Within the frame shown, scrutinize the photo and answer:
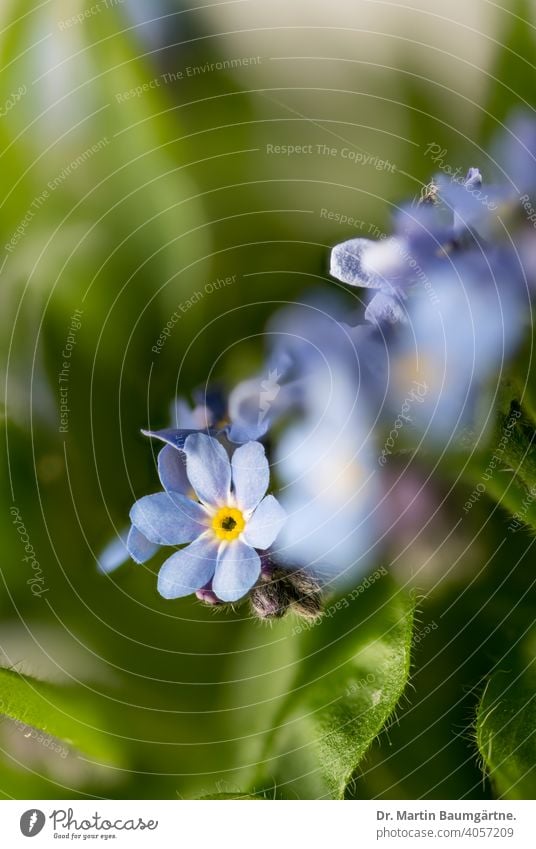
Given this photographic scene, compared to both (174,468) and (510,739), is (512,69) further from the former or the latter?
(510,739)

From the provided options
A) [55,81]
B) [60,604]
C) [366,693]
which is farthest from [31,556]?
[55,81]

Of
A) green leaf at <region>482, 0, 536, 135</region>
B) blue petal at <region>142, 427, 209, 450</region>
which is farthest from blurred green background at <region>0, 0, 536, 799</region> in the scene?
blue petal at <region>142, 427, 209, 450</region>

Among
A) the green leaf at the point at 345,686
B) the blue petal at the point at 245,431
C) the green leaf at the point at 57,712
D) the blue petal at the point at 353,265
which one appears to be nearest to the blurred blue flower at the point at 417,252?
the blue petal at the point at 353,265

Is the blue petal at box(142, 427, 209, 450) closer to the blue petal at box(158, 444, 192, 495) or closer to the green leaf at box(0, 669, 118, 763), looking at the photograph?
the blue petal at box(158, 444, 192, 495)

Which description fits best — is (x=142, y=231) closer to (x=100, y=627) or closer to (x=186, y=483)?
(x=186, y=483)

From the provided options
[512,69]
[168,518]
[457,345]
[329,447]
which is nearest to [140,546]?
[168,518]
